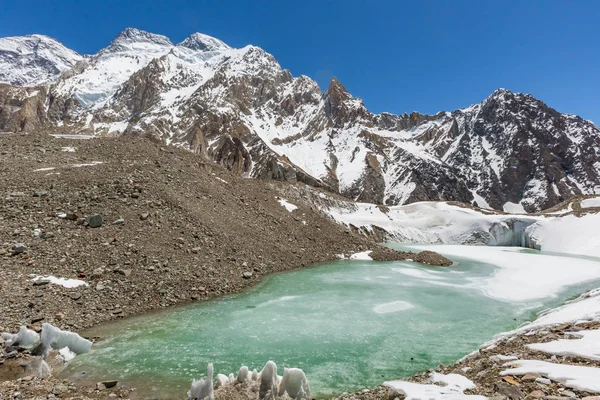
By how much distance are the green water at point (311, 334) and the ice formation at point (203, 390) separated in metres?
0.79

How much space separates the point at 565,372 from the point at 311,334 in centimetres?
889

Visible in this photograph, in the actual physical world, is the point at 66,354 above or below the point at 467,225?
below

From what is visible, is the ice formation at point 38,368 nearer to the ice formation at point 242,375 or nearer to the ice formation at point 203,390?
the ice formation at point 203,390

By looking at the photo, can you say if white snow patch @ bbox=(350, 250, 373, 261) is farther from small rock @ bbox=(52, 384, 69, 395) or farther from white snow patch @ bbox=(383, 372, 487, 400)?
small rock @ bbox=(52, 384, 69, 395)

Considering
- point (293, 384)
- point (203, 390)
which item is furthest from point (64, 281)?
point (293, 384)

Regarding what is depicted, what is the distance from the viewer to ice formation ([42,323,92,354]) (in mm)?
11469

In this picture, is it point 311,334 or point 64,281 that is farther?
point 64,281

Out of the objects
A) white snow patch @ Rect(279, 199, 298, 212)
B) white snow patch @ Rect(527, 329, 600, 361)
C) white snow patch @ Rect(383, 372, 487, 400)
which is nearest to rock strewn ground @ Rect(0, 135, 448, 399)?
white snow patch @ Rect(279, 199, 298, 212)

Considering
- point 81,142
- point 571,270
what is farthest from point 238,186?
point 571,270

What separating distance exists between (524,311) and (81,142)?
3689cm

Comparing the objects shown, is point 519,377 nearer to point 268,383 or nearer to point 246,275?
point 268,383

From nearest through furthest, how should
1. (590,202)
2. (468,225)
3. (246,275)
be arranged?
(246,275)
(590,202)
(468,225)

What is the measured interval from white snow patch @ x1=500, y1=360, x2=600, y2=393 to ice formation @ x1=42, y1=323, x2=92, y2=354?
1265cm

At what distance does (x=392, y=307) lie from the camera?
18.4 meters
